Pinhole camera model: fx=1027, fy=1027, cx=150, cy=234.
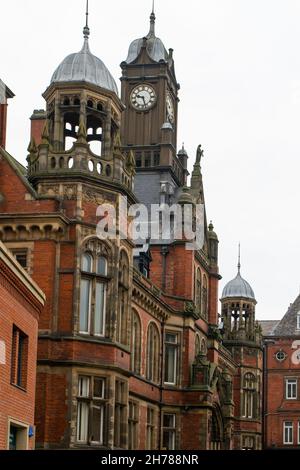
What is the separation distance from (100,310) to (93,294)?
731 millimetres

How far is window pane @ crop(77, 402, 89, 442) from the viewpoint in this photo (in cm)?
3447

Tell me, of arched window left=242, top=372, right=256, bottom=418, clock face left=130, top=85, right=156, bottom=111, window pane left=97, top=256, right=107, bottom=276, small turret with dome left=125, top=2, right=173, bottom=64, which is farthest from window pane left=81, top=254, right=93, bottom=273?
arched window left=242, top=372, right=256, bottom=418

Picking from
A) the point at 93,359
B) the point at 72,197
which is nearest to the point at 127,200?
the point at 72,197

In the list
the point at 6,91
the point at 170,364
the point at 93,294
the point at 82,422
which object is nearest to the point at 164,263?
the point at 170,364

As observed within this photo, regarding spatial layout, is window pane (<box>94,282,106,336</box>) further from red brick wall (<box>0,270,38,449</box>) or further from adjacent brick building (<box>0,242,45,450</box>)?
red brick wall (<box>0,270,38,449</box>)

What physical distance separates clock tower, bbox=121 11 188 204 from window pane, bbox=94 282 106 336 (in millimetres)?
27926

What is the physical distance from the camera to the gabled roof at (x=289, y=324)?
302 ft

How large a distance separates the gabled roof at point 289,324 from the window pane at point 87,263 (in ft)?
191

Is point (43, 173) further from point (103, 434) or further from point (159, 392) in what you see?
point (159, 392)

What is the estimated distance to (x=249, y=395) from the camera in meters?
75.8

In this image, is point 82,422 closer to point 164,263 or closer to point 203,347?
point 164,263

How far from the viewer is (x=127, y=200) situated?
125 ft

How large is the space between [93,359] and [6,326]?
10.3 m

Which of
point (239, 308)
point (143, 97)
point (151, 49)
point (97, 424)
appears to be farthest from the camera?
point (239, 308)
